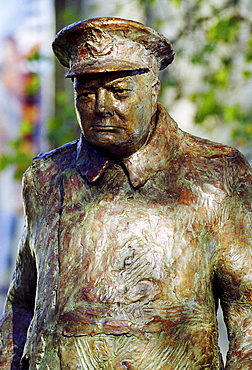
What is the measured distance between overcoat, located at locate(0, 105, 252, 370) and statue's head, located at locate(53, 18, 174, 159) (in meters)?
0.13

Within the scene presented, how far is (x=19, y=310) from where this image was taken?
8.66 ft

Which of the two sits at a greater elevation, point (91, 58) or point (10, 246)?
point (91, 58)

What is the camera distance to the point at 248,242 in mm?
2346

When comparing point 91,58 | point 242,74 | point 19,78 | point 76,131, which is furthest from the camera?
point 19,78

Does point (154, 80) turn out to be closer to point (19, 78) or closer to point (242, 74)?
point (242, 74)

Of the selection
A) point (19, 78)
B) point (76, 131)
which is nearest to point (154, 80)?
point (76, 131)

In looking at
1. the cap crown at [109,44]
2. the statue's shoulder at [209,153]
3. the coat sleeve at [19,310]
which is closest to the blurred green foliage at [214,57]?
the statue's shoulder at [209,153]

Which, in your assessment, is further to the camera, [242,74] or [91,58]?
[242,74]

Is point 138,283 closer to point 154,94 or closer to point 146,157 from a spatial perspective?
point 146,157

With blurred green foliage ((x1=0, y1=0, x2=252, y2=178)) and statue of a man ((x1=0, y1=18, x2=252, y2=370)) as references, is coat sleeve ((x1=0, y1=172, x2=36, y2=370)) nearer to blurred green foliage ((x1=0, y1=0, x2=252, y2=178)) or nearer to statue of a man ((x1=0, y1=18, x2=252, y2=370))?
statue of a man ((x1=0, y1=18, x2=252, y2=370))

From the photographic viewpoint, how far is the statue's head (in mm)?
2258

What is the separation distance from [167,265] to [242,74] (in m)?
3.97

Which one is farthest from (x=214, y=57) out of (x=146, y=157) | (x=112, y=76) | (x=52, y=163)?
(x=112, y=76)

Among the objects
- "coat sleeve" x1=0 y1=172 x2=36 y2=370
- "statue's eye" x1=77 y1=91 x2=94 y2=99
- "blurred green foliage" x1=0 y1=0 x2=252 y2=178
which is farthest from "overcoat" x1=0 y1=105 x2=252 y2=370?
"blurred green foliage" x1=0 y1=0 x2=252 y2=178
